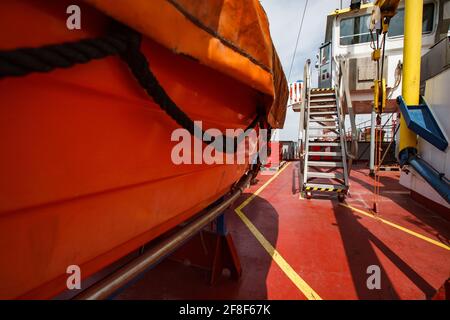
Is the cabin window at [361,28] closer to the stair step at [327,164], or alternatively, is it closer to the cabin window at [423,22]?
the cabin window at [423,22]

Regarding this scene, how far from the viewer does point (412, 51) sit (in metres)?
4.28

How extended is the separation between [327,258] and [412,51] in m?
4.13

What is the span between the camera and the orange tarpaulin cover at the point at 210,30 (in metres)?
0.60

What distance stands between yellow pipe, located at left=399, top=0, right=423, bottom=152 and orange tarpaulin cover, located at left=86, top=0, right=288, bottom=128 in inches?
177

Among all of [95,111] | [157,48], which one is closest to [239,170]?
[157,48]

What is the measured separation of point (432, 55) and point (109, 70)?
6186 mm

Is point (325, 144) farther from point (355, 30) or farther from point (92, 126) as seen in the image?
point (355, 30)

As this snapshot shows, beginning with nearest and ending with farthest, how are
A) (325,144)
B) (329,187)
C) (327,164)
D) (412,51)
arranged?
(412,51) → (329,187) → (327,164) → (325,144)

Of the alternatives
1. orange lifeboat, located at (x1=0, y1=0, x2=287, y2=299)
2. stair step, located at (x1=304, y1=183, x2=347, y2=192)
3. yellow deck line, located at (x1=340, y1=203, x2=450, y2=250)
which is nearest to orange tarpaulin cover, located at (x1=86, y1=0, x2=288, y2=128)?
orange lifeboat, located at (x1=0, y1=0, x2=287, y2=299)

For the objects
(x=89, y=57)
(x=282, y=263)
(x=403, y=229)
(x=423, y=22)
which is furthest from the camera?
(x=423, y=22)

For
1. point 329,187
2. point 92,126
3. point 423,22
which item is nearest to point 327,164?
point 329,187

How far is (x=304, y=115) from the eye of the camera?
6.36 metres
